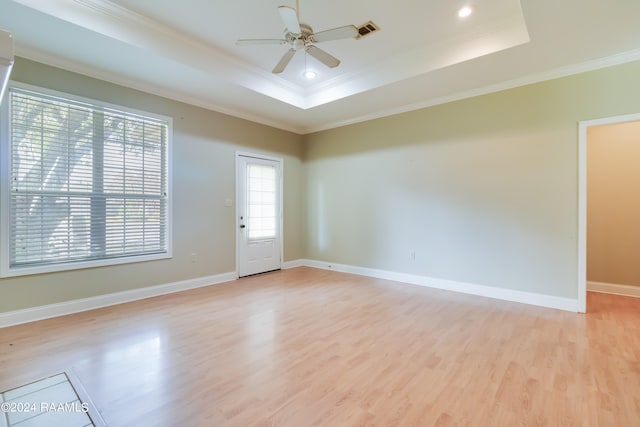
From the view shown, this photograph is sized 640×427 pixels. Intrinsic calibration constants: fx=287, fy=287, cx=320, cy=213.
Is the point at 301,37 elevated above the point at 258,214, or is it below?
above

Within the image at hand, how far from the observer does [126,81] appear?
3736mm

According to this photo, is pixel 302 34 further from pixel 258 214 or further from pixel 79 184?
pixel 258 214

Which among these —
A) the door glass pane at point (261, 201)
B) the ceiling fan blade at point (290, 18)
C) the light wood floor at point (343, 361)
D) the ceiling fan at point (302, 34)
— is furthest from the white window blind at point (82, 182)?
the ceiling fan blade at point (290, 18)

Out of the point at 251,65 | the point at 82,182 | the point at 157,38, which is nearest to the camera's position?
the point at 157,38

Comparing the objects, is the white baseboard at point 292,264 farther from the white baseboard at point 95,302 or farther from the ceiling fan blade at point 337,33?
the ceiling fan blade at point 337,33

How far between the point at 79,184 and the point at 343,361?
11.8 feet

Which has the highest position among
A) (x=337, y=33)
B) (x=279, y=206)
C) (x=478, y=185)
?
(x=337, y=33)

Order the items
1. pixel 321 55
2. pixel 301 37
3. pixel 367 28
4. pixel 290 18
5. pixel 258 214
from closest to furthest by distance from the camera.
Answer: pixel 290 18 → pixel 301 37 → pixel 321 55 → pixel 367 28 → pixel 258 214

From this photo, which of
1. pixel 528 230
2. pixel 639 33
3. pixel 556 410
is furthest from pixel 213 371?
pixel 639 33

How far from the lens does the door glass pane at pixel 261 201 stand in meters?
5.27

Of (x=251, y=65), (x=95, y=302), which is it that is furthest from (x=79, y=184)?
(x=251, y=65)

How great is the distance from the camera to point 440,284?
4.40 metres

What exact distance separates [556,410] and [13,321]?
4844 millimetres

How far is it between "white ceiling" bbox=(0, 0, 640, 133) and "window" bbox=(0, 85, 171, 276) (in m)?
0.54
